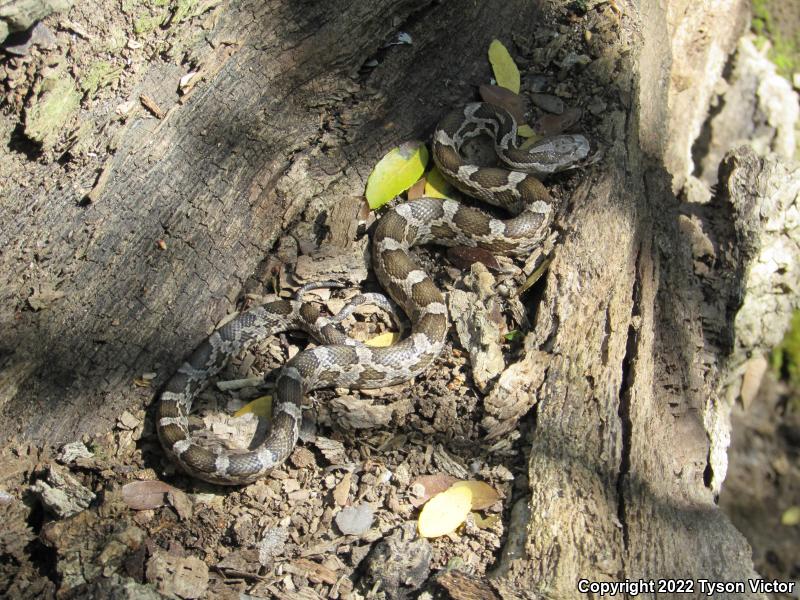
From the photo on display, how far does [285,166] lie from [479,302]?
73.3 inches

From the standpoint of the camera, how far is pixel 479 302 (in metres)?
5.53

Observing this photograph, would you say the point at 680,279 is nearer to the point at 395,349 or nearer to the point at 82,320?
the point at 395,349

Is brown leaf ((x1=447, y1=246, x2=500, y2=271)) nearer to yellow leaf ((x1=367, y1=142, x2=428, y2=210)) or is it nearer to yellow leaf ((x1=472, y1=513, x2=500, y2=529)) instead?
yellow leaf ((x1=367, y1=142, x2=428, y2=210))

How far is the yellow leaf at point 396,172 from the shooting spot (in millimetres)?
6055

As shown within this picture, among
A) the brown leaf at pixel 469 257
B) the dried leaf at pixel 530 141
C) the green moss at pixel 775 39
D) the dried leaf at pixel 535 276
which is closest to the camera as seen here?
the dried leaf at pixel 535 276

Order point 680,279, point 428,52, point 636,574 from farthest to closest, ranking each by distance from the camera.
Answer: point 428,52
point 680,279
point 636,574

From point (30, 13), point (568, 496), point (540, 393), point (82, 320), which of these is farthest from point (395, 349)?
point (30, 13)

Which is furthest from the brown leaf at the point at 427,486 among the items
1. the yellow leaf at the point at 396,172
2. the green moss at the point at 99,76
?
the green moss at the point at 99,76

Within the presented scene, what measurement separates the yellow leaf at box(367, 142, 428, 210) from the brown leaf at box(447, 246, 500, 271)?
2.31ft

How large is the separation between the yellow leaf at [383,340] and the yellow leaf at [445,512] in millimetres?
1431

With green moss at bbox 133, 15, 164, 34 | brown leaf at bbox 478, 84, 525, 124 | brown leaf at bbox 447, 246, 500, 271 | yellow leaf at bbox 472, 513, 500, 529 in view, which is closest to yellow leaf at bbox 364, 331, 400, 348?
brown leaf at bbox 447, 246, 500, 271

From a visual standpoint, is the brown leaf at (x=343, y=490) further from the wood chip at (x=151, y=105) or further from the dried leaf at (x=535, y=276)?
the wood chip at (x=151, y=105)

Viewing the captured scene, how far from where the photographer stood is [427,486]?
4.74 metres

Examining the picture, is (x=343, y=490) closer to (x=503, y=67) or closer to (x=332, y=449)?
(x=332, y=449)
